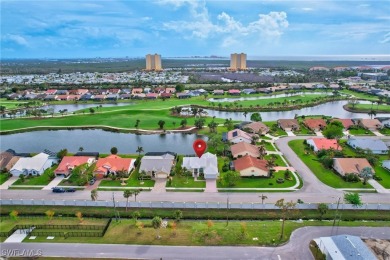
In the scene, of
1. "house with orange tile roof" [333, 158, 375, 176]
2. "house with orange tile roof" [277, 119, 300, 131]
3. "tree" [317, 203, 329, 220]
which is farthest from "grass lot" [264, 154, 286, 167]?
"house with orange tile roof" [277, 119, 300, 131]

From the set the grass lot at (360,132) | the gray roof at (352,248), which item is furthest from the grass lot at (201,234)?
the grass lot at (360,132)

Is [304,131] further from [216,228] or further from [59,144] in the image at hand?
[59,144]

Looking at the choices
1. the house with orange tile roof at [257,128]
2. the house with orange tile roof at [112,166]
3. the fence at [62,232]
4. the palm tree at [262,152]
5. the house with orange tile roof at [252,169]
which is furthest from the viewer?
the house with orange tile roof at [257,128]

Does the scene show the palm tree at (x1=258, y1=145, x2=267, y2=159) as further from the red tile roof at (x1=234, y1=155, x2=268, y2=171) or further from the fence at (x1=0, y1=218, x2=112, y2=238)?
the fence at (x1=0, y1=218, x2=112, y2=238)

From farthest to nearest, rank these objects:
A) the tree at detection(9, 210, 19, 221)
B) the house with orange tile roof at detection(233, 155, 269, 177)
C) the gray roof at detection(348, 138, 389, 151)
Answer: the gray roof at detection(348, 138, 389, 151)
the house with orange tile roof at detection(233, 155, 269, 177)
the tree at detection(9, 210, 19, 221)

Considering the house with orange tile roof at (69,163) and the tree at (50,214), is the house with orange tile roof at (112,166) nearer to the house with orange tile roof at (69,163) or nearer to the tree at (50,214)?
the house with orange tile roof at (69,163)

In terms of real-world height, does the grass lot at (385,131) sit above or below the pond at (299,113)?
above
